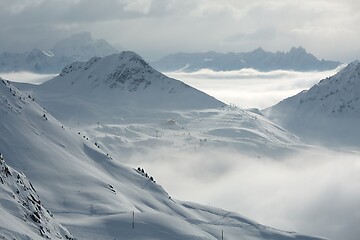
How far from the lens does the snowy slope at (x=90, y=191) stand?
8200cm

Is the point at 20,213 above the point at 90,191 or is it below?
below

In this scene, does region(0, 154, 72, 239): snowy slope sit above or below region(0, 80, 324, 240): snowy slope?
below

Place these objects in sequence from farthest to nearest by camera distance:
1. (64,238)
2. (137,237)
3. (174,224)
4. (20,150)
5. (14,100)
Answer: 1. (14,100)
2. (20,150)
3. (174,224)
4. (137,237)
5. (64,238)

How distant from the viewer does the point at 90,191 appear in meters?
94.9

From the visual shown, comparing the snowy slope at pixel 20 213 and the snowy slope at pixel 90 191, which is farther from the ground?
the snowy slope at pixel 90 191

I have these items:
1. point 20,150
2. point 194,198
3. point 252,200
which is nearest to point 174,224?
point 20,150

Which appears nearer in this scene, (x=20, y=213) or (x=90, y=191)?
(x=20, y=213)

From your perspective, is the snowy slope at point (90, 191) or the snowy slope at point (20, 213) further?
the snowy slope at point (90, 191)

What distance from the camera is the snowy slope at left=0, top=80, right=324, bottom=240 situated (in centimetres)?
8200

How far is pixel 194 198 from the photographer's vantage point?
603 ft

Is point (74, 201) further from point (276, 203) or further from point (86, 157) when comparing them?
point (276, 203)

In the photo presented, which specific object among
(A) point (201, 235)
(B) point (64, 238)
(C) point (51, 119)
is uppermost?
(C) point (51, 119)

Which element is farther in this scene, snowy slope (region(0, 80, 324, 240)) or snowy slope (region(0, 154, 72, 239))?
snowy slope (region(0, 80, 324, 240))

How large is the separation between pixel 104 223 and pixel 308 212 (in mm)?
124241
